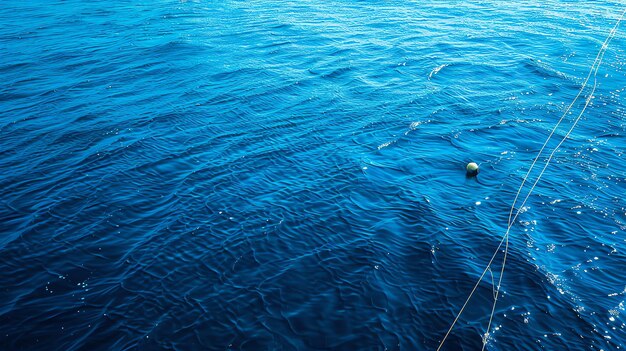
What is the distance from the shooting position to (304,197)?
16.6m

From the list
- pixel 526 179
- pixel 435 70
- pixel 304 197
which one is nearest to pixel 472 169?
pixel 526 179

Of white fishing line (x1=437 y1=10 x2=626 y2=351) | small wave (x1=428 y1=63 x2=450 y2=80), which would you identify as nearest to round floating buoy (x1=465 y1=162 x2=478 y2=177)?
white fishing line (x1=437 y1=10 x2=626 y2=351)

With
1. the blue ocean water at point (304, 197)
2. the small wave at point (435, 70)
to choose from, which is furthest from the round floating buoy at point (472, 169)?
the small wave at point (435, 70)

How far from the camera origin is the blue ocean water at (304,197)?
11867 mm

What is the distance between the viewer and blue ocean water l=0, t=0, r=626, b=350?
11.9 m

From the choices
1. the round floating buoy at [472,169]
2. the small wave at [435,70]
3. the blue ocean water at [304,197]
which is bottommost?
the blue ocean water at [304,197]

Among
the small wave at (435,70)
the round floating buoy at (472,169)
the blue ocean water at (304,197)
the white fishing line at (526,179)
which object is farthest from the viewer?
the small wave at (435,70)

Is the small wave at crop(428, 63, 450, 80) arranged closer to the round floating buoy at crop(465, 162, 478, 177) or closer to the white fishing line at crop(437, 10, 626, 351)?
the white fishing line at crop(437, 10, 626, 351)

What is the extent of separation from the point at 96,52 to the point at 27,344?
78.0 feet

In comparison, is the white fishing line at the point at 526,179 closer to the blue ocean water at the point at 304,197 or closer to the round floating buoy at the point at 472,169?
the blue ocean water at the point at 304,197

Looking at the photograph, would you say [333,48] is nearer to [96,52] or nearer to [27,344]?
[96,52]

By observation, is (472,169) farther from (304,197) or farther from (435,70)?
(435,70)

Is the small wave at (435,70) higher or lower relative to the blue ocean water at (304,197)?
higher

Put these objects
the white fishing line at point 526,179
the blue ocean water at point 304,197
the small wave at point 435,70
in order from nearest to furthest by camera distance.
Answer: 1. the blue ocean water at point 304,197
2. the white fishing line at point 526,179
3. the small wave at point 435,70
